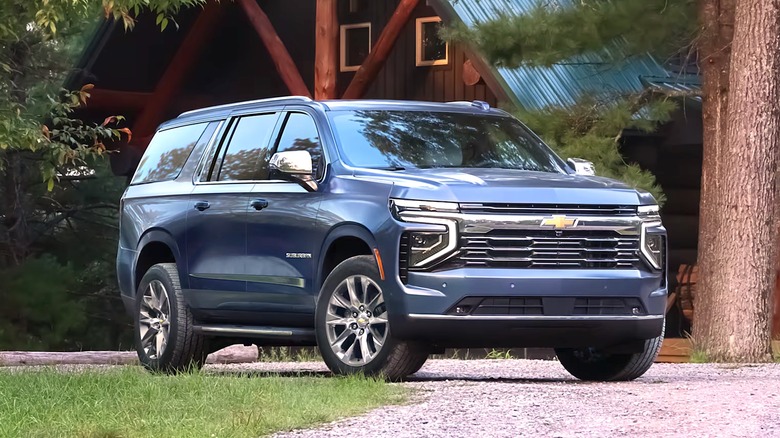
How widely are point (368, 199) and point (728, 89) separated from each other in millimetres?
6715

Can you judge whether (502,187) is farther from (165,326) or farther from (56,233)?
(56,233)

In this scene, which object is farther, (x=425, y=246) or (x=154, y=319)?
(x=154, y=319)

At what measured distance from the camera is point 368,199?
33.3ft

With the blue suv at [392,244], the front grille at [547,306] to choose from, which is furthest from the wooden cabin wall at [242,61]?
the front grille at [547,306]

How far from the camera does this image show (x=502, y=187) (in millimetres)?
A: 10039

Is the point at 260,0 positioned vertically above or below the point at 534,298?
above

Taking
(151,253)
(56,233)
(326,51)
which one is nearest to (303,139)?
(151,253)

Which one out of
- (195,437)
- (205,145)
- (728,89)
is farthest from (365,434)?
(728,89)

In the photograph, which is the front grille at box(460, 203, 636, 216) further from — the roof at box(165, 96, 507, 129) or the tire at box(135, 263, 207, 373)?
the tire at box(135, 263, 207, 373)

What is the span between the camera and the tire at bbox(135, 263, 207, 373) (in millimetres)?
12016

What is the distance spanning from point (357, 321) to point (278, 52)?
1286 cm

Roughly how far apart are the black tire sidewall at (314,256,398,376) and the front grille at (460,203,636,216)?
0.73 metres

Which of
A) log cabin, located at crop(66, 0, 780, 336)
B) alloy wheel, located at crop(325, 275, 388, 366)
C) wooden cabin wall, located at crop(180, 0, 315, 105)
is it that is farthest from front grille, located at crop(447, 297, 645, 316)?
wooden cabin wall, located at crop(180, 0, 315, 105)

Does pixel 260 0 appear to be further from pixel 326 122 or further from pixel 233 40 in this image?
pixel 326 122
